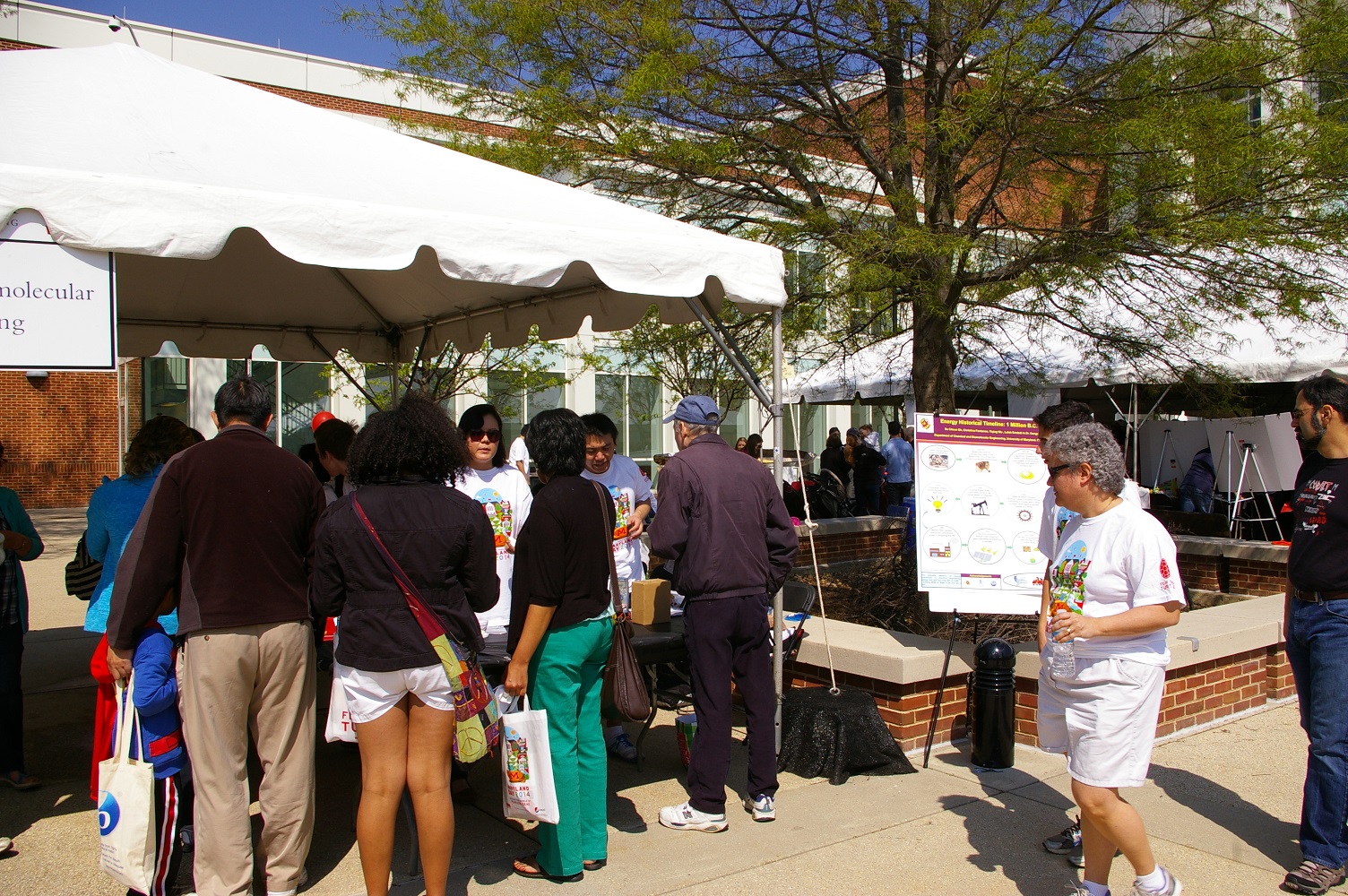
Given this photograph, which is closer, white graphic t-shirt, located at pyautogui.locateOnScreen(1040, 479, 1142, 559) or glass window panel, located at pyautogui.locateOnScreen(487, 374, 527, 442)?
white graphic t-shirt, located at pyautogui.locateOnScreen(1040, 479, 1142, 559)

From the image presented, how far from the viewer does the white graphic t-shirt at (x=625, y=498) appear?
18.0 ft

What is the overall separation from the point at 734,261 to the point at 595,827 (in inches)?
109

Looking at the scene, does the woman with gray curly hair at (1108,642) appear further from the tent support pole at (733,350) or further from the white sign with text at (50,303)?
the white sign with text at (50,303)

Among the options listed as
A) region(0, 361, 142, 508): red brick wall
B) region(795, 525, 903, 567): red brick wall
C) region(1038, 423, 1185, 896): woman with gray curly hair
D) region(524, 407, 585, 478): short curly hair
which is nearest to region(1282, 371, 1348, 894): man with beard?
region(1038, 423, 1185, 896): woman with gray curly hair

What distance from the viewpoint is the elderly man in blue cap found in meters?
4.36

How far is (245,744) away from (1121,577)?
3.09 meters

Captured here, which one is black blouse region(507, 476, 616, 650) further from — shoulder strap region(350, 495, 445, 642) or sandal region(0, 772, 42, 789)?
sandal region(0, 772, 42, 789)

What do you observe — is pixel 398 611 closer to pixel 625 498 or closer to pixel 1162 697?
pixel 625 498

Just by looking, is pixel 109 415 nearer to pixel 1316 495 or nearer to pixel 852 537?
pixel 852 537

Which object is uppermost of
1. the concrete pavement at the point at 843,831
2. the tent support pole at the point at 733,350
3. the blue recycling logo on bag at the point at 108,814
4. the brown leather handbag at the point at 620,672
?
the tent support pole at the point at 733,350

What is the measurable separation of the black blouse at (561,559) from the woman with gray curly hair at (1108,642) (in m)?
1.66

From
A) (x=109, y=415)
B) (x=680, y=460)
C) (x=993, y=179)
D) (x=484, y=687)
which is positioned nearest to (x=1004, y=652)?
(x=680, y=460)

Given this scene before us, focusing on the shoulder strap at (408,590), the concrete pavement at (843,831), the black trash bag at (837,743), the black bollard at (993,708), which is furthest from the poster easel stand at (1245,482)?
the shoulder strap at (408,590)

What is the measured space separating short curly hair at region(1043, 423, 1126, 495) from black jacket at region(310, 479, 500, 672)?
2.03 m
